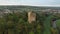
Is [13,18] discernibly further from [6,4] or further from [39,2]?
[39,2]

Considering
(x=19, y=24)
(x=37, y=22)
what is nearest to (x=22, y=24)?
(x=19, y=24)

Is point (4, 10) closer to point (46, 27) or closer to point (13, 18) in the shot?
point (13, 18)

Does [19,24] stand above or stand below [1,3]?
below

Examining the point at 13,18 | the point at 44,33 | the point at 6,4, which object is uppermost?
the point at 6,4

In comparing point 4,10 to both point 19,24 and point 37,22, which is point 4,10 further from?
point 37,22

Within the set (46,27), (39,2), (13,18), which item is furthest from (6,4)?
(46,27)

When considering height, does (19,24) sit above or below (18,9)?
below

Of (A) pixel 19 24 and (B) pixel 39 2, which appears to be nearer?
(A) pixel 19 24
